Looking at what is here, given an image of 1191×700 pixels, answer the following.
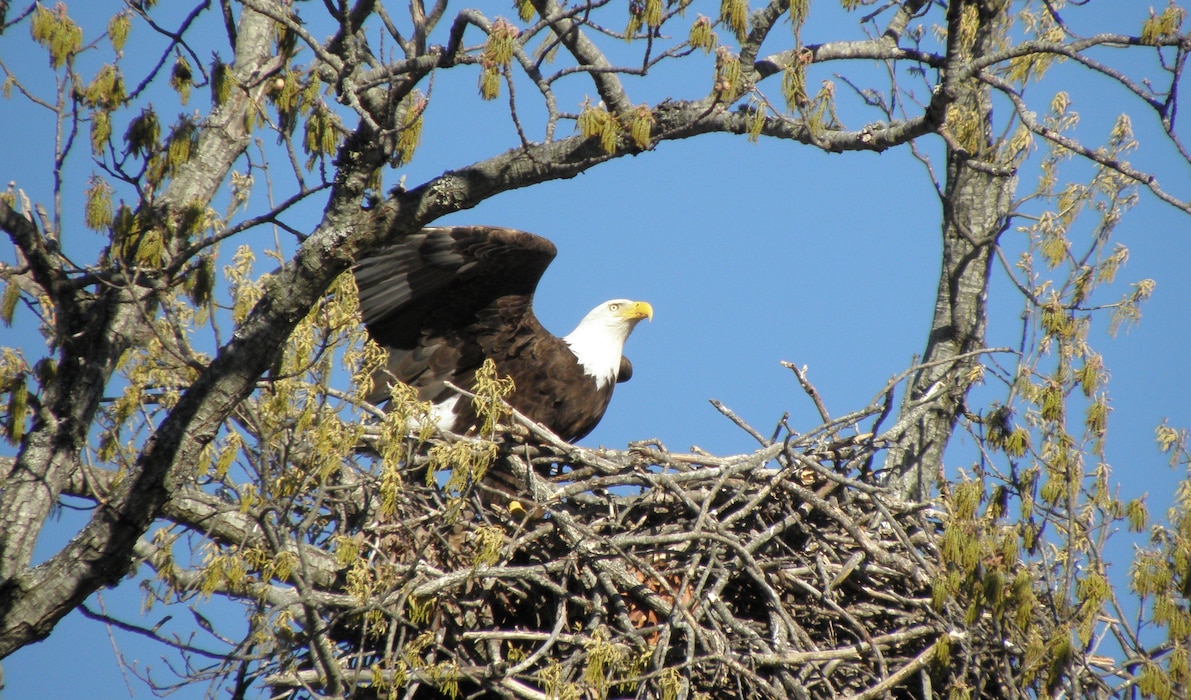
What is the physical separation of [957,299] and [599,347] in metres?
1.99

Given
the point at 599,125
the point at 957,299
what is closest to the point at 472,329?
the point at 957,299

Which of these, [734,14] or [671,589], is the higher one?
[734,14]

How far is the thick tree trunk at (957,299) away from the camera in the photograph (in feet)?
18.2

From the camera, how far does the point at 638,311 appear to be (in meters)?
6.39

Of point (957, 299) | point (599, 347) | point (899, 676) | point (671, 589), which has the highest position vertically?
point (599, 347)

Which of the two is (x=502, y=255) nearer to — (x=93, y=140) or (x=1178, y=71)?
(x=93, y=140)

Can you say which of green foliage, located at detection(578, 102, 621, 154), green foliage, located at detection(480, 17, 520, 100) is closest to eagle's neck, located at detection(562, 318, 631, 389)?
green foliage, located at detection(578, 102, 621, 154)

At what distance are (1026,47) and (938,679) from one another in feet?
7.34

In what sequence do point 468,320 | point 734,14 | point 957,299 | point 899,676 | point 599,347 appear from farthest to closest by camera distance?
point 599,347 < point 957,299 < point 468,320 < point 899,676 < point 734,14

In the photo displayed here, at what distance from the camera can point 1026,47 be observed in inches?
131

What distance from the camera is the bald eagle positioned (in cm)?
538

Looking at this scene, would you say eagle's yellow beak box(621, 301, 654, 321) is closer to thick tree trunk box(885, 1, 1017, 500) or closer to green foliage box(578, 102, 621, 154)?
thick tree trunk box(885, 1, 1017, 500)

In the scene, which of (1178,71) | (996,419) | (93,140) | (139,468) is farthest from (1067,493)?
(93,140)

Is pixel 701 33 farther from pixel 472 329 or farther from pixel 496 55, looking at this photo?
pixel 472 329
